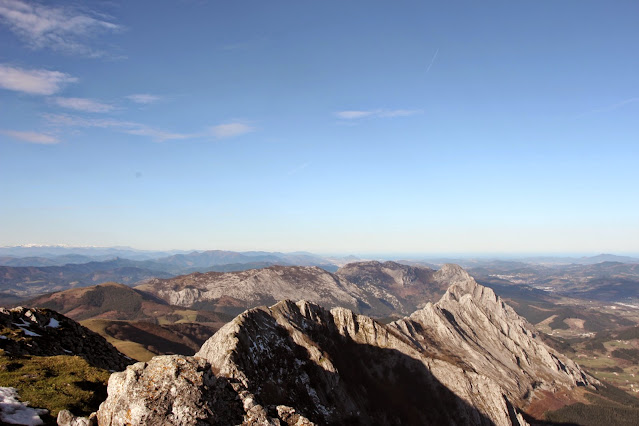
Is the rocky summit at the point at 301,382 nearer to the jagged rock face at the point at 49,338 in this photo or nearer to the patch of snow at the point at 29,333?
the jagged rock face at the point at 49,338

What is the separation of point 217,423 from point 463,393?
96.5m

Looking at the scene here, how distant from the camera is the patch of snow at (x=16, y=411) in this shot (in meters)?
21.9

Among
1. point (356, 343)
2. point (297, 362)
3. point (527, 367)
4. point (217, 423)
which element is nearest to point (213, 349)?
point (297, 362)

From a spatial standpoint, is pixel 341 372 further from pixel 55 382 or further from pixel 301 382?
pixel 55 382

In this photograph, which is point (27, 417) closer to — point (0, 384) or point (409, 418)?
point (0, 384)

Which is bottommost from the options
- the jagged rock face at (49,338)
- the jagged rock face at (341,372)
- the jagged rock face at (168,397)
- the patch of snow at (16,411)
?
the jagged rock face at (341,372)

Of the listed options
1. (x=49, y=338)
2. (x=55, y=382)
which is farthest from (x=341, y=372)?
(x=55, y=382)

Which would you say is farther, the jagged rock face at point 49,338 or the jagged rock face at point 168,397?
the jagged rock face at point 49,338

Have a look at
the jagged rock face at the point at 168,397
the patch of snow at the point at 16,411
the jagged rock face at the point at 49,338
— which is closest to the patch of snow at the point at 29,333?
the jagged rock face at the point at 49,338

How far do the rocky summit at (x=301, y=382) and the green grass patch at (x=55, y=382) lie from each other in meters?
7.48

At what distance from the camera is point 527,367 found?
646ft

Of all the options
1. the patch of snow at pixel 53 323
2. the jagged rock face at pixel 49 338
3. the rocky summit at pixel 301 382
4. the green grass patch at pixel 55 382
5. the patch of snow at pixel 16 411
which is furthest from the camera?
the patch of snow at pixel 53 323

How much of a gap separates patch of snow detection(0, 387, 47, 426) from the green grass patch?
0.54 m

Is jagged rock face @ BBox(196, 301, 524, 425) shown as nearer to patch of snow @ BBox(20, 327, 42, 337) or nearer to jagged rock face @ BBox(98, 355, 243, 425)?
patch of snow @ BBox(20, 327, 42, 337)
